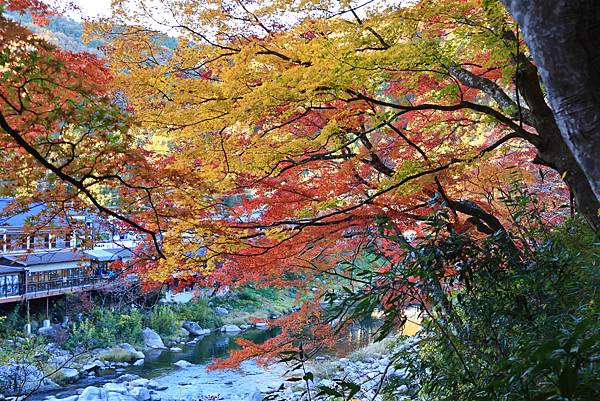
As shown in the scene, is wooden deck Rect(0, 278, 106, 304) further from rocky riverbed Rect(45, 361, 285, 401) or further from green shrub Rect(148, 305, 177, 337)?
rocky riverbed Rect(45, 361, 285, 401)

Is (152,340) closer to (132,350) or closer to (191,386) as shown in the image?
(132,350)

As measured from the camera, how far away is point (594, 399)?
4.05ft

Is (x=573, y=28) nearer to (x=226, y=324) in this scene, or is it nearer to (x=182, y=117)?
(x=182, y=117)

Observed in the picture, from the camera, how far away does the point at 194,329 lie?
18.1m

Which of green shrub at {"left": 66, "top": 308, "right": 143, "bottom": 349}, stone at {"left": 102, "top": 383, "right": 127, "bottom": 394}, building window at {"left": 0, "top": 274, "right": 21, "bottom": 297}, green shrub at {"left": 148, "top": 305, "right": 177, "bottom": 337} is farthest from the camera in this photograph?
green shrub at {"left": 148, "top": 305, "right": 177, "bottom": 337}

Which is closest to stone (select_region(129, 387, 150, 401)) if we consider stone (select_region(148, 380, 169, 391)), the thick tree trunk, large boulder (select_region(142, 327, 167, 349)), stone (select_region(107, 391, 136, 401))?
stone (select_region(107, 391, 136, 401))

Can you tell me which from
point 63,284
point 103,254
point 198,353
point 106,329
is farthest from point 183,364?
point 103,254

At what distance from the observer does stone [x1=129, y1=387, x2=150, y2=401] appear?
11.2 meters

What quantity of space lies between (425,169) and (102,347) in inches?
544

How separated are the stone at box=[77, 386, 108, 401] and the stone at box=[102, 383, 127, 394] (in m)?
0.25

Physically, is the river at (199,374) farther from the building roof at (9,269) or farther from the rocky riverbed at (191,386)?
the building roof at (9,269)

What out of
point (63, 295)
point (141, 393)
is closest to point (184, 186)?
point (141, 393)

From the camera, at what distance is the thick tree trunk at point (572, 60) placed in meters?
1.66

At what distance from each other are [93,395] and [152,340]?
17.0 feet
